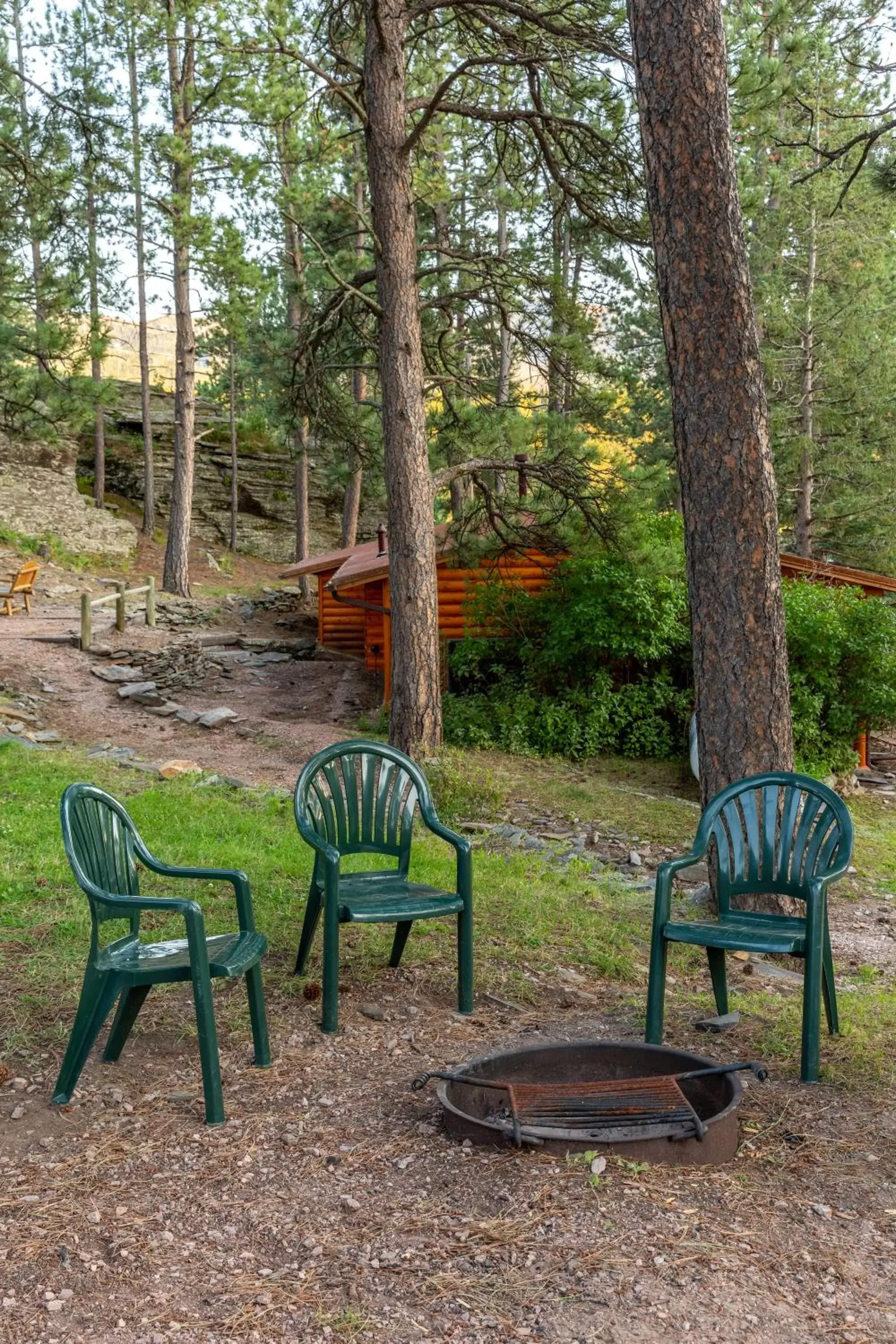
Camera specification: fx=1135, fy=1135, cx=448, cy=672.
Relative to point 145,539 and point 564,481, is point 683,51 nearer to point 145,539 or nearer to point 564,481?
point 564,481

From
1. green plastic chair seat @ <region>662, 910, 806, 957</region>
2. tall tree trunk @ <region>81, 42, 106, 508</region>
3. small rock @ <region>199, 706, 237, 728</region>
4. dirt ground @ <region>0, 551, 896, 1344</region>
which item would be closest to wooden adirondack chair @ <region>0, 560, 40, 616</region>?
tall tree trunk @ <region>81, 42, 106, 508</region>

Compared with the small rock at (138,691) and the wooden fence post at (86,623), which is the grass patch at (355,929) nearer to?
the small rock at (138,691)

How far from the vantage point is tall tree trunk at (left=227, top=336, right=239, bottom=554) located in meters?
28.4

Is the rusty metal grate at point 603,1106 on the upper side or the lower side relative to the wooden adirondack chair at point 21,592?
lower

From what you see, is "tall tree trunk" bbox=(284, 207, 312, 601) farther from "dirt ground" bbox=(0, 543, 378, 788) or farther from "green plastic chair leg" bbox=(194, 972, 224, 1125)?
"green plastic chair leg" bbox=(194, 972, 224, 1125)

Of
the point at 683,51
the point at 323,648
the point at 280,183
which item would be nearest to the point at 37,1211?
the point at 683,51

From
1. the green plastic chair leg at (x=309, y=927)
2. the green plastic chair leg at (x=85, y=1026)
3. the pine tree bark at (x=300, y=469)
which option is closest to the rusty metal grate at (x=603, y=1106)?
the green plastic chair leg at (x=85, y=1026)

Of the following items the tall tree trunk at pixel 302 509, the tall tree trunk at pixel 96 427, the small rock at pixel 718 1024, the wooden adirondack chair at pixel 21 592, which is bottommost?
the small rock at pixel 718 1024

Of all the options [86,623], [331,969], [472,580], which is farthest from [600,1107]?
[86,623]

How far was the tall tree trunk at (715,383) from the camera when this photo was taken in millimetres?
5613

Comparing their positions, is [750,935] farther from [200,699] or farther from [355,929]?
[200,699]

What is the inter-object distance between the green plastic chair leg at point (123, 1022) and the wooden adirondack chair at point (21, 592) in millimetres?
15741

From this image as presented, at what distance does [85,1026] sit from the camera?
3723mm

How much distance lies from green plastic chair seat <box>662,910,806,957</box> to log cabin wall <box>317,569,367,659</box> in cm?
1532
